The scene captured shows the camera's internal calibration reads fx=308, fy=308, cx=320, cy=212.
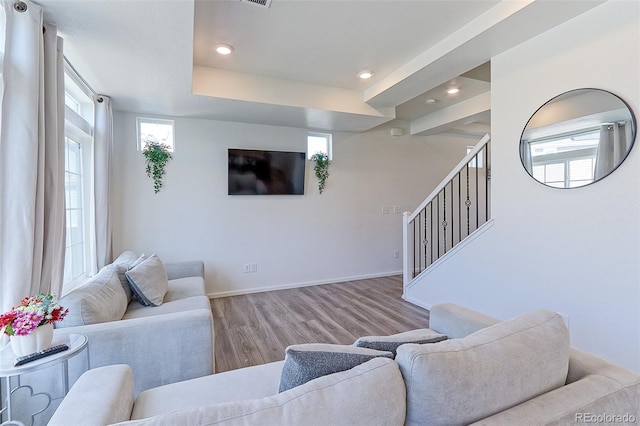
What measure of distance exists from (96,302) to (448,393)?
2.02m

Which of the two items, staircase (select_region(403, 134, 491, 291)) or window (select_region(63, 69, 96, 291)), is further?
staircase (select_region(403, 134, 491, 291))

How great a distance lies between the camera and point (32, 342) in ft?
4.43

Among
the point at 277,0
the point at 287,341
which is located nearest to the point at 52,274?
the point at 287,341

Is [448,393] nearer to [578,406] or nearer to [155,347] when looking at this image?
[578,406]

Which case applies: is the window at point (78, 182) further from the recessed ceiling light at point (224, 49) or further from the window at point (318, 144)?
the window at point (318, 144)

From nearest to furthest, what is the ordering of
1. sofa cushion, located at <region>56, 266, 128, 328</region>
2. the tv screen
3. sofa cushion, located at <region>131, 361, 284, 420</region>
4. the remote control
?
sofa cushion, located at <region>131, 361, 284, 420</region> < the remote control < sofa cushion, located at <region>56, 266, 128, 328</region> < the tv screen

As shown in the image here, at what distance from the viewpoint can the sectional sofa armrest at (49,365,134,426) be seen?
3.03 ft

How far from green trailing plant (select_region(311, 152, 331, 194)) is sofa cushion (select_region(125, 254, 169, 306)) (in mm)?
2736

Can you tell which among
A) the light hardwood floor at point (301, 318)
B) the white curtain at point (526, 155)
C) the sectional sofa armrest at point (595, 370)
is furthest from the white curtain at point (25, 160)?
the white curtain at point (526, 155)

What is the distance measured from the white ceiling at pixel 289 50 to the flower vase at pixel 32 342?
1.79 metres

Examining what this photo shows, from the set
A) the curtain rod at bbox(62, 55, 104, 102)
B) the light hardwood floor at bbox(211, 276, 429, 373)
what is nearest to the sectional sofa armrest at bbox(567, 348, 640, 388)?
the light hardwood floor at bbox(211, 276, 429, 373)

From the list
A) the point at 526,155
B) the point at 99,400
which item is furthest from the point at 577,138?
the point at 99,400

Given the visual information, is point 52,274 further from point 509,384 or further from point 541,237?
point 541,237

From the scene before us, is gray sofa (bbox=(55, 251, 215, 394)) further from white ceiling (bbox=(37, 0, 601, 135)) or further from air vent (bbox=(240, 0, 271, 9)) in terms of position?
air vent (bbox=(240, 0, 271, 9))
